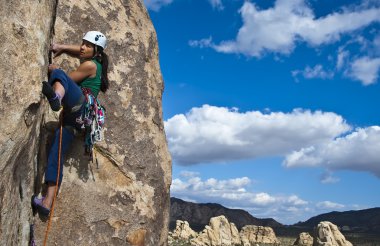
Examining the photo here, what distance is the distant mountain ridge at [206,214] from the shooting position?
150625mm

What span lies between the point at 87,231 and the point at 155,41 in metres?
4.88

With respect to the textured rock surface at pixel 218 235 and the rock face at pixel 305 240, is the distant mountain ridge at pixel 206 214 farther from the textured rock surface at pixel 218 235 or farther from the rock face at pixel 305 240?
the rock face at pixel 305 240

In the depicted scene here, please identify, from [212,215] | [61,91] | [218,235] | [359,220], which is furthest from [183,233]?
[359,220]

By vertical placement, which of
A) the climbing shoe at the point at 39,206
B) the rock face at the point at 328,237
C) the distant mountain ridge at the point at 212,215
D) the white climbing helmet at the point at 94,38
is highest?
the distant mountain ridge at the point at 212,215

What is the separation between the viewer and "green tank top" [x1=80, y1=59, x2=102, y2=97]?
8.71m

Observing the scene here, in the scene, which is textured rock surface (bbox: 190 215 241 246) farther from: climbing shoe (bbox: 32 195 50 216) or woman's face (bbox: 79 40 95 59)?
climbing shoe (bbox: 32 195 50 216)

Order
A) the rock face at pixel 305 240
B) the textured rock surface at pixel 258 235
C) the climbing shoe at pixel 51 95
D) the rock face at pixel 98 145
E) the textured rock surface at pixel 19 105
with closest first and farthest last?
1. the textured rock surface at pixel 19 105
2. the rock face at pixel 98 145
3. the climbing shoe at pixel 51 95
4. the rock face at pixel 305 240
5. the textured rock surface at pixel 258 235

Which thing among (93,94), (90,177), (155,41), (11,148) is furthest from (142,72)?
(11,148)

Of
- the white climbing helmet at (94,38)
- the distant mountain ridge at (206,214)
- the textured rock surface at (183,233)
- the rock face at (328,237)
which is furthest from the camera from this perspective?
the distant mountain ridge at (206,214)

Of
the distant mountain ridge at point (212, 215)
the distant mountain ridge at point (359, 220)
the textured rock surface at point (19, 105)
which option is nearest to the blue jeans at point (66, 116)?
the textured rock surface at point (19, 105)

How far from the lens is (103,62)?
9.20m

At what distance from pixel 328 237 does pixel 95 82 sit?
51.7m

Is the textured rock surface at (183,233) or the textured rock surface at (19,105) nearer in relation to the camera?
the textured rock surface at (19,105)

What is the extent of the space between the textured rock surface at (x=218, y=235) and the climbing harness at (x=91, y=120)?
58.8 metres
